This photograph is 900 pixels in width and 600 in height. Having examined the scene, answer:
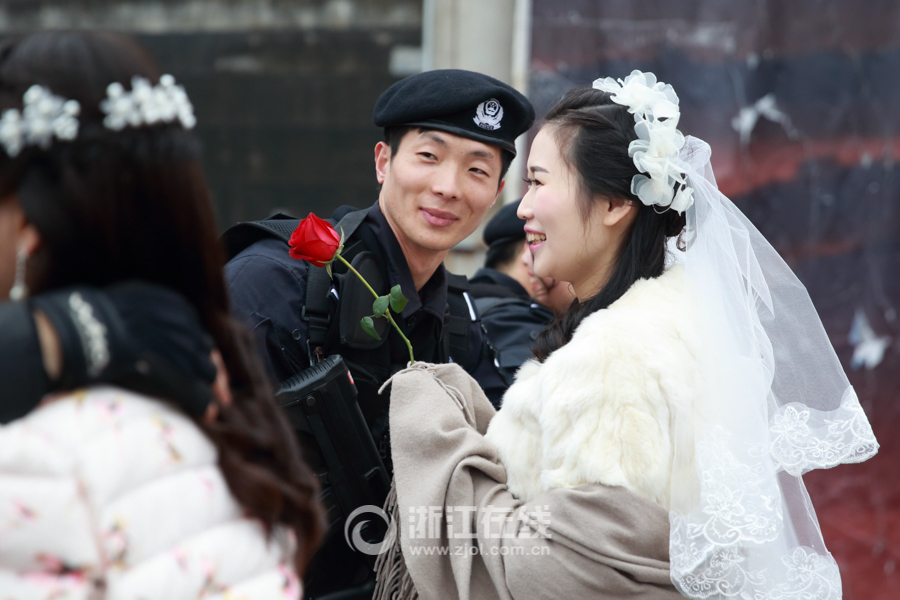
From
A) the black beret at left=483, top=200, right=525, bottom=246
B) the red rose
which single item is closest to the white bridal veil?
the red rose

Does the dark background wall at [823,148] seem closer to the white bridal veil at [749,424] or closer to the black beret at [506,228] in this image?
the black beret at [506,228]

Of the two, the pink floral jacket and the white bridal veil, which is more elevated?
the pink floral jacket

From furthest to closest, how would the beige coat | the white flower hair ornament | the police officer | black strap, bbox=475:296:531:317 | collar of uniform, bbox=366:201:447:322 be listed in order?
black strap, bbox=475:296:531:317 → the police officer → collar of uniform, bbox=366:201:447:322 → the white flower hair ornament → the beige coat

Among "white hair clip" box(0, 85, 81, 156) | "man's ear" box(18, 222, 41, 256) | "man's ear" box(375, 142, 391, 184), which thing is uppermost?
"white hair clip" box(0, 85, 81, 156)

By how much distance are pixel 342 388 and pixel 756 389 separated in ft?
2.96

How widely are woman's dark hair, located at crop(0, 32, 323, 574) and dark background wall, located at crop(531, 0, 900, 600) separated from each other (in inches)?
115

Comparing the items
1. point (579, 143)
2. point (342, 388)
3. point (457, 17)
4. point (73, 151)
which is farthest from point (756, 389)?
point (457, 17)

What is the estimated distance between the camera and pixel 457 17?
390 centimetres

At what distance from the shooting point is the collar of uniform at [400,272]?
219 centimetres

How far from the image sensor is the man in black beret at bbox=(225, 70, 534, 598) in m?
1.99

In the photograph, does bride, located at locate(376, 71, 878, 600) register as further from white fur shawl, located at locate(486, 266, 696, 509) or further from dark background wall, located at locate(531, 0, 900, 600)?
dark background wall, located at locate(531, 0, 900, 600)

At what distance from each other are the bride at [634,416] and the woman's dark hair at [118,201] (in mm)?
669

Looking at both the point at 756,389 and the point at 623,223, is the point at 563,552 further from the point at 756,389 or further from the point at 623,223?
the point at 623,223

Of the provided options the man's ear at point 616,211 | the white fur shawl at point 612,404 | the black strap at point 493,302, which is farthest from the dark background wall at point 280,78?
the white fur shawl at point 612,404
